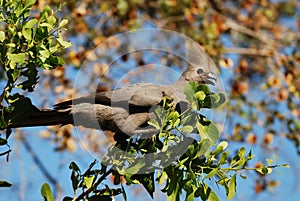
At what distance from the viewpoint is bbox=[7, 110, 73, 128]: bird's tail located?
2.14 metres

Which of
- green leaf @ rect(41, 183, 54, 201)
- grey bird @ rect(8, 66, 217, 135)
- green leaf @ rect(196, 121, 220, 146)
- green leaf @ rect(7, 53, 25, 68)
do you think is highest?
grey bird @ rect(8, 66, 217, 135)

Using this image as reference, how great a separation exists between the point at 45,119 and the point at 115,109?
0.37 meters

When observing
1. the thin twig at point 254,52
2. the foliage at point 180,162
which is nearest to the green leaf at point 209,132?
the foliage at point 180,162

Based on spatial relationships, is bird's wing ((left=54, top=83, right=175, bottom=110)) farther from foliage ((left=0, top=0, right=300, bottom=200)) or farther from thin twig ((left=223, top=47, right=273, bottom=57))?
thin twig ((left=223, top=47, right=273, bottom=57))

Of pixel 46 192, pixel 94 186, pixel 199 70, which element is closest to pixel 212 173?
pixel 94 186

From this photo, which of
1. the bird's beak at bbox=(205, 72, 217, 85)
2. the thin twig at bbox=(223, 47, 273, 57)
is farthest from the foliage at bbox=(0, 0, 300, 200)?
the bird's beak at bbox=(205, 72, 217, 85)

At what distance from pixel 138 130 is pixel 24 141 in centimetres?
356

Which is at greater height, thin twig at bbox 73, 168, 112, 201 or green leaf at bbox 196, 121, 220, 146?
green leaf at bbox 196, 121, 220, 146

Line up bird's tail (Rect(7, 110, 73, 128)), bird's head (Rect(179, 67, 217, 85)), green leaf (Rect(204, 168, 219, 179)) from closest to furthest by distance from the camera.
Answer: green leaf (Rect(204, 168, 219, 179)) → bird's tail (Rect(7, 110, 73, 128)) → bird's head (Rect(179, 67, 217, 85))

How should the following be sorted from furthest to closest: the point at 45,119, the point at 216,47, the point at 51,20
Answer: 1. the point at 216,47
2. the point at 45,119
3. the point at 51,20

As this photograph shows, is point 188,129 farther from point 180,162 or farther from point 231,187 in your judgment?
point 231,187

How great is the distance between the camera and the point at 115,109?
255cm

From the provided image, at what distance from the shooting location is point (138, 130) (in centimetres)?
226

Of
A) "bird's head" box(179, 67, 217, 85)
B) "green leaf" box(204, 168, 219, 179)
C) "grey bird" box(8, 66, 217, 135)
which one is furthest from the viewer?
"bird's head" box(179, 67, 217, 85)
